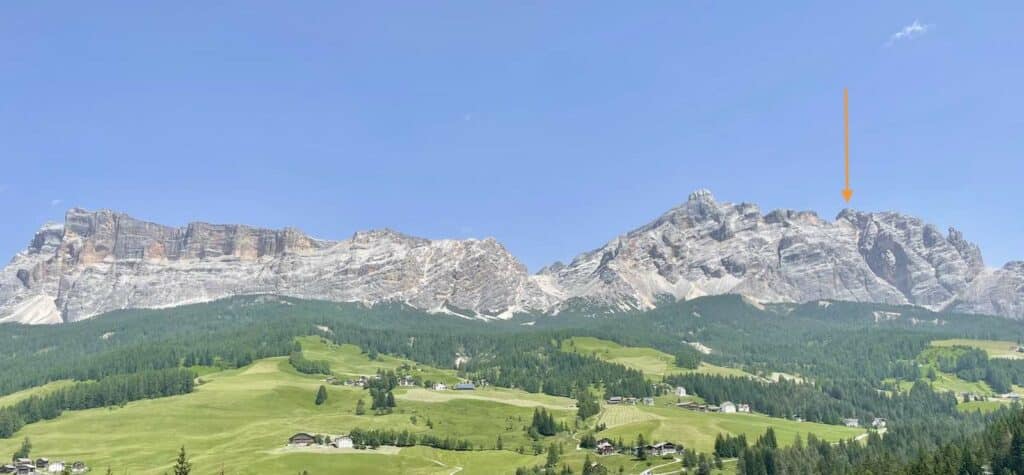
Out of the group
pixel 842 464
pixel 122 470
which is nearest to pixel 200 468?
pixel 122 470

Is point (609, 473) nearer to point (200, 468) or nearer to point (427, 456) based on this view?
point (427, 456)

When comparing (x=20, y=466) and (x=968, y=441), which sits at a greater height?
(x=968, y=441)

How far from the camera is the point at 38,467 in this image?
637ft

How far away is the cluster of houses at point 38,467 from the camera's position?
188m

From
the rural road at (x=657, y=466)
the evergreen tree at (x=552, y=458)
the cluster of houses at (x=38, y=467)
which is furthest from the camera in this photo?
the cluster of houses at (x=38, y=467)

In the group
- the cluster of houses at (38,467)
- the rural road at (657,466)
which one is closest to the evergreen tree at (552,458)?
the rural road at (657,466)

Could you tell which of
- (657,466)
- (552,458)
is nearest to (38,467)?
(552,458)

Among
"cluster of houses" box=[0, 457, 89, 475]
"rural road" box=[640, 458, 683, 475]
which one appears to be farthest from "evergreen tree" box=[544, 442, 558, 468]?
"cluster of houses" box=[0, 457, 89, 475]

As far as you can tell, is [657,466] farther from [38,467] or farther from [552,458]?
[38,467]

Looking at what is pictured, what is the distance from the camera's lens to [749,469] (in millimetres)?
177125

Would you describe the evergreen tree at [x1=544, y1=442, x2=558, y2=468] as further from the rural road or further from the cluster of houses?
the cluster of houses

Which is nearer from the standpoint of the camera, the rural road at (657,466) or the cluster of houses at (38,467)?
the rural road at (657,466)

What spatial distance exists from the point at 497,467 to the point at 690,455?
41.6 meters

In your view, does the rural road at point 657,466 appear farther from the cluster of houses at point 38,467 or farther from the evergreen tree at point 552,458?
the cluster of houses at point 38,467
